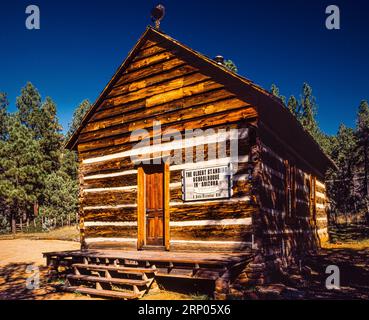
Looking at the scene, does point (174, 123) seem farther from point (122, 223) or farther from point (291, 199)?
point (291, 199)

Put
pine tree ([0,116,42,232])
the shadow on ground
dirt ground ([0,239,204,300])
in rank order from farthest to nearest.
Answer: pine tree ([0,116,42,232]) < the shadow on ground < dirt ground ([0,239,204,300])

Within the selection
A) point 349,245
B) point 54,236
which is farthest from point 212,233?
point 54,236

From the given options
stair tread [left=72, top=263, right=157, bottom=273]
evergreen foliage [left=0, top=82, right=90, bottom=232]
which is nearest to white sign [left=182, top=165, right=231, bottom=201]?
stair tread [left=72, top=263, right=157, bottom=273]

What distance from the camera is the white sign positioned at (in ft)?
29.5

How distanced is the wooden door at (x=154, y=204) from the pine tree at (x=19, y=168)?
85.8 ft

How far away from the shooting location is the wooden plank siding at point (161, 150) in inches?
350

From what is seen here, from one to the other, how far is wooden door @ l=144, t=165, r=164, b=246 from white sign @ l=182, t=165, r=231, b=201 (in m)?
1.09

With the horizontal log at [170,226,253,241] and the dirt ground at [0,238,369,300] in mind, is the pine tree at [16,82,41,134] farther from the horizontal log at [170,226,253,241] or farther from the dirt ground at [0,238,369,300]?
the horizontal log at [170,226,253,241]

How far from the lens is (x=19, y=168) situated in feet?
108

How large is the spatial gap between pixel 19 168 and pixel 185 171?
92.7ft

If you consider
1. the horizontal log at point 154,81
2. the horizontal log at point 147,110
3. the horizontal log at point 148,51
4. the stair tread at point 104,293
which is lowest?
the stair tread at point 104,293

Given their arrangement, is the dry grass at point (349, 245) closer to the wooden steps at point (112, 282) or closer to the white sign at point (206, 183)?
the white sign at point (206, 183)

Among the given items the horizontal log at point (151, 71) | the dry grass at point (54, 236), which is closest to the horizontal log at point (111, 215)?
the horizontal log at point (151, 71)
